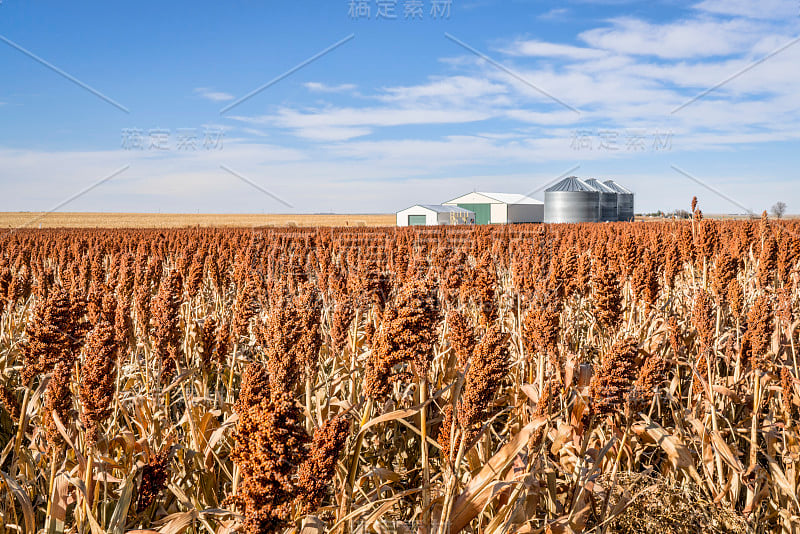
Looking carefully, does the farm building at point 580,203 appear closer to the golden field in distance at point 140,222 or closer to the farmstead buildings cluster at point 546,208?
the farmstead buildings cluster at point 546,208

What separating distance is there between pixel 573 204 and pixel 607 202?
4318 mm

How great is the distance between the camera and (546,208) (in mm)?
58719

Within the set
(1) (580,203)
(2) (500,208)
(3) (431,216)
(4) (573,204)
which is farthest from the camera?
(2) (500,208)

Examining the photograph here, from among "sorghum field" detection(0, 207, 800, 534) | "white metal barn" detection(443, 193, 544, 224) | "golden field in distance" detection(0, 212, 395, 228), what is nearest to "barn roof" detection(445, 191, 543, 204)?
"white metal barn" detection(443, 193, 544, 224)

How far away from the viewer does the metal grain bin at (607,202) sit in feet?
187

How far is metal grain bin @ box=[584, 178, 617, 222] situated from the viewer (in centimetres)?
5691

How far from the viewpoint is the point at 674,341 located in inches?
139

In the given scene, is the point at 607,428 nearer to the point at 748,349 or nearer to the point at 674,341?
the point at 674,341

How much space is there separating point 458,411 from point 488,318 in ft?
4.29

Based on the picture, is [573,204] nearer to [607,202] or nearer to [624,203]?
[607,202]

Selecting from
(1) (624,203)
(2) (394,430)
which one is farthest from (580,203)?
(2) (394,430)

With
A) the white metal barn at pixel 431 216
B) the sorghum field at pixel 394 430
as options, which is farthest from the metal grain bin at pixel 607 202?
the sorghum field at pixel 394 430

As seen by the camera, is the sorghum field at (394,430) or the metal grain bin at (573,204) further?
the metal grain bin at (573,204)

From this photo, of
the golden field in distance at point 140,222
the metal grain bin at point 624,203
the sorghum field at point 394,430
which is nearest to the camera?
the sorghum field at point 394,430
